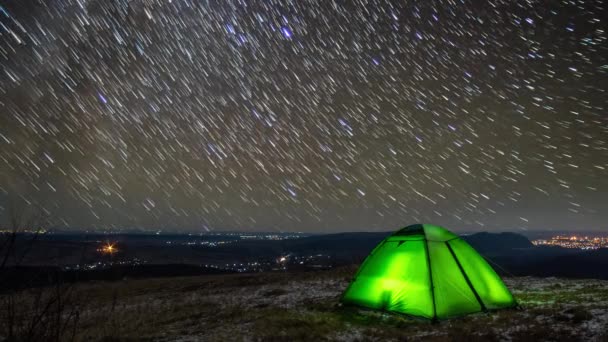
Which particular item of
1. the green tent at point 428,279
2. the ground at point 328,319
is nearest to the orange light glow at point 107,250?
the ground at point 328,319

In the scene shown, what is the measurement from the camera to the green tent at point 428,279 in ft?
32.9

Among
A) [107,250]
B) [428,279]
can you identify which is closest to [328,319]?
[428,279]

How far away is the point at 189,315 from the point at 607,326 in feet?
37.4

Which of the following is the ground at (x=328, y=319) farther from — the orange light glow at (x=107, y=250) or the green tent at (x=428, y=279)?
the orange light glow at (x=107, y=250)

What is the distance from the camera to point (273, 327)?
32.9 ft

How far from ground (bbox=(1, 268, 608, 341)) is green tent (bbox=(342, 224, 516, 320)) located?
1.08 feet

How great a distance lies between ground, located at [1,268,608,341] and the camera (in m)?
8.47

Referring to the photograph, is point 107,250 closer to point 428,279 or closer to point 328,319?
point 328,319

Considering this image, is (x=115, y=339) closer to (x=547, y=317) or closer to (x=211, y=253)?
(x=547, y=317)

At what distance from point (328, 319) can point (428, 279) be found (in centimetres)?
293

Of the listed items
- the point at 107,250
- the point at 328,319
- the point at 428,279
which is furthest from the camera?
the point at 107,250

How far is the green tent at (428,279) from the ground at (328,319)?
0.33 m

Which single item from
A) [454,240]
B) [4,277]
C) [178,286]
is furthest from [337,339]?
[178,286]

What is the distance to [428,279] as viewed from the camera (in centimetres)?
1010
